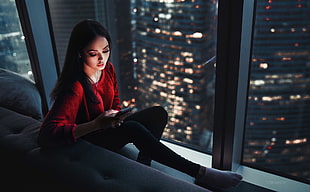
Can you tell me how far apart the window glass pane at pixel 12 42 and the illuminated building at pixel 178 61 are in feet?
3.18

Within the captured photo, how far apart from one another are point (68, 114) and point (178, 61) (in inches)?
32.9

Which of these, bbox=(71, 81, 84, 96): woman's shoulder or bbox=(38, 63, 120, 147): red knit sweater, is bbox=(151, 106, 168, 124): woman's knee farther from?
bbox=(71, 81, 84, 96): woman's shoulder

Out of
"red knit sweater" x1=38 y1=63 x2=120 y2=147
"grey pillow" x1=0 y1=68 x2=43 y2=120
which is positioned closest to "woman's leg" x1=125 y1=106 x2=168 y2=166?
"red knit sweater" x1=38 y1=63 x2=120 y2=147

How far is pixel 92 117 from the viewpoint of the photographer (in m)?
1.40

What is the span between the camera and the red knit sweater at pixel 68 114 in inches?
47.3

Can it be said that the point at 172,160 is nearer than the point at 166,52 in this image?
Yes

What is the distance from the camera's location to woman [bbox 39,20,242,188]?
4.03 ft

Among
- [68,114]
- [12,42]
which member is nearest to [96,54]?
[68,114]

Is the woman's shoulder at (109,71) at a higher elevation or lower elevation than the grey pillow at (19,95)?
higher

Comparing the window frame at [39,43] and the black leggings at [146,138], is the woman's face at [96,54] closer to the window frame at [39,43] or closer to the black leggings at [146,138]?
the black leggings at [146,138]

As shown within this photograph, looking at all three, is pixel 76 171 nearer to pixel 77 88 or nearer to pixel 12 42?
pixel 77 88

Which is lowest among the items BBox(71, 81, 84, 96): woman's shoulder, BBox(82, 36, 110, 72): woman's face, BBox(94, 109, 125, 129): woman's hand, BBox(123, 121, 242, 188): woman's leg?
BBox(123, 121, 242, 188): woman's leg

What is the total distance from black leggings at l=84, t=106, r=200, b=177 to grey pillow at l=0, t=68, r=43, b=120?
2.44 ft

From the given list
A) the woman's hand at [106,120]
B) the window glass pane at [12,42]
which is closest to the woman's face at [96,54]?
the woman's hand at [106,120]
